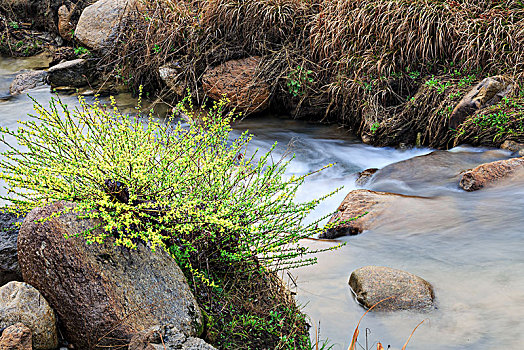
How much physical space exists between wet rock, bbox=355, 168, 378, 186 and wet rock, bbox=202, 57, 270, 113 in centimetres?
215

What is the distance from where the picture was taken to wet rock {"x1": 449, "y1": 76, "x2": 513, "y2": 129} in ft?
18.9

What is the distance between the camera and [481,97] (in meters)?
5.76

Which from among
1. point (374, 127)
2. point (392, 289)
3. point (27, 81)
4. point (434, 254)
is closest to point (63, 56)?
point (27, 81)

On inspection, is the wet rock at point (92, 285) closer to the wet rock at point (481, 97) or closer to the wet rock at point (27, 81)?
the wet rock at point (481, 97)

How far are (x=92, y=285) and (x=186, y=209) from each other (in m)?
0.66

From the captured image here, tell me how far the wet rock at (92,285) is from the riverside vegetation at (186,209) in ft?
0.41

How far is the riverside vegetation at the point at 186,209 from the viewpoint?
267 centimetres

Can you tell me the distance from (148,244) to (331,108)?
4.95 m

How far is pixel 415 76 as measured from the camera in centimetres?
653

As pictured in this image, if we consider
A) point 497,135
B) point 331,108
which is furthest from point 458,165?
point 331,108

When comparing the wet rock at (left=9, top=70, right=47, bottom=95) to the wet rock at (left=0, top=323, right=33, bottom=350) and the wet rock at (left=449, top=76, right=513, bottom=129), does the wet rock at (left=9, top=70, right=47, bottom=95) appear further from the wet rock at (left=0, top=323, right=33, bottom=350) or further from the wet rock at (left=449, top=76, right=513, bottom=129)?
the wet rock at (left=0, top=323, right=33, bottom=350)

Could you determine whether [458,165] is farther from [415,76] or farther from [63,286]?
[63,286]

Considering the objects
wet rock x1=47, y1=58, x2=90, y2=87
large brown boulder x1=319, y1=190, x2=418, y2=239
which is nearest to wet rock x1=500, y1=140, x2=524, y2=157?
large brown boulder x1=319, y1=190, x2=418, y2=239

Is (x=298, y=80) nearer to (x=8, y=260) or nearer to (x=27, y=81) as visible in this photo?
(x=8, y=260)
